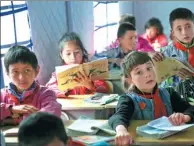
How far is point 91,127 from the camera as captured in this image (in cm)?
162

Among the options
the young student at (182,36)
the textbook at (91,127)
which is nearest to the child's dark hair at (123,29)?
the young student at (182,36)

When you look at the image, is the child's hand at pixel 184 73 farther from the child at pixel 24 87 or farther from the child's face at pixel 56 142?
the child's face at pixel 56 142

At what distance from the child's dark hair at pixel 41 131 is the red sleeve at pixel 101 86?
1.32 meters

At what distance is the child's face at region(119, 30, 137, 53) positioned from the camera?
10.7ft

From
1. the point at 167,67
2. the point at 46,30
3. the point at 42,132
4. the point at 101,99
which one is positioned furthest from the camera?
the point at 46,30

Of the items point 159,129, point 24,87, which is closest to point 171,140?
point 159,129

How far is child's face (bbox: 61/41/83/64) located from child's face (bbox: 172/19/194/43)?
634mm

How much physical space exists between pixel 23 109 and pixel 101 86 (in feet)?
2.96

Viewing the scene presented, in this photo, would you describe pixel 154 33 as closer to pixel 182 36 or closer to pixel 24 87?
pixel 182 36

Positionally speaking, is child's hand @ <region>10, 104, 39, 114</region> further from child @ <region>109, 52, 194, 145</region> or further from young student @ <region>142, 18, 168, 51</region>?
young student @ <region>142, 18, 168, 51</region>

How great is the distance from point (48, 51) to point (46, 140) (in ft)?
5.29

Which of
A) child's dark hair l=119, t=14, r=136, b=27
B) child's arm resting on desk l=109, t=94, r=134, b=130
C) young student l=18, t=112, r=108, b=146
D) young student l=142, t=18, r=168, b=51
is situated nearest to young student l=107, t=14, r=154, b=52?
child's dark hair l=119, t=14, r=136, b=27

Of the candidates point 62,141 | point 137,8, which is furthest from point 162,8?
point 62,141

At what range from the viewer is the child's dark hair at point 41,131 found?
1.12 metres
